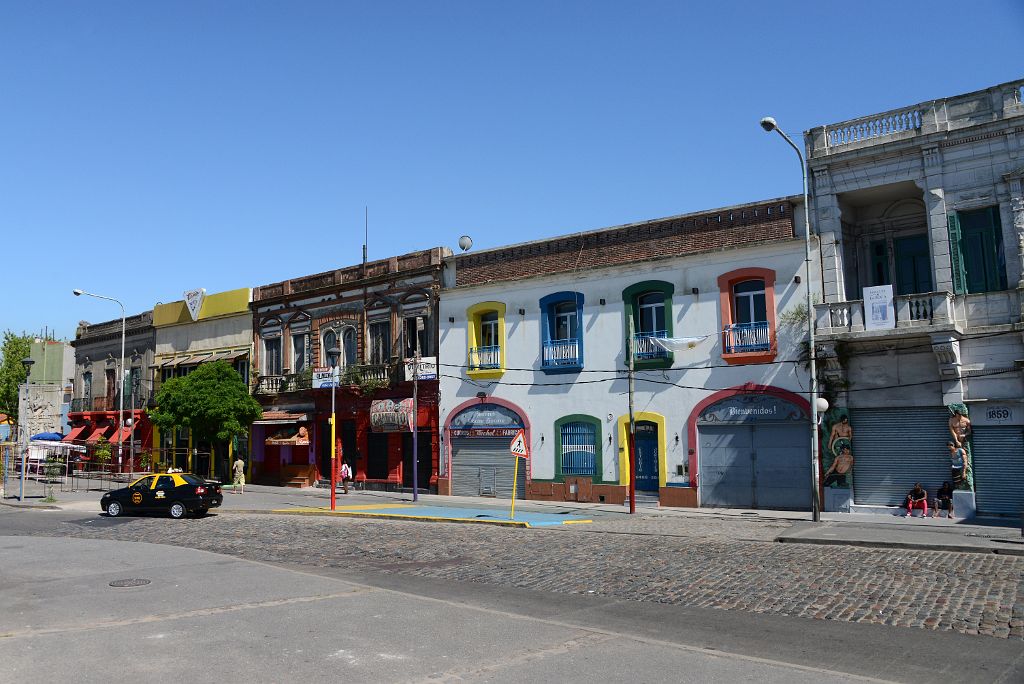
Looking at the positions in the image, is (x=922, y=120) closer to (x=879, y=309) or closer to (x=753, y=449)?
(x=879, y=309)

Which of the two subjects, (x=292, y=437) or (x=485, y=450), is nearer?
(x=485, y=450)

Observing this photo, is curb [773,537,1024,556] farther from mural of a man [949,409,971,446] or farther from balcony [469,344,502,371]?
balcony [469,344,502,371]

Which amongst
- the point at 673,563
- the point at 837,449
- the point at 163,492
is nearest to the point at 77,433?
the point at 163,492

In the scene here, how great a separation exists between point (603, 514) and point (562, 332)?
8.27 meters

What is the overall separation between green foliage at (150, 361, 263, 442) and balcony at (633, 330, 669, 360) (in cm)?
1905

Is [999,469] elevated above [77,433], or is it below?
below

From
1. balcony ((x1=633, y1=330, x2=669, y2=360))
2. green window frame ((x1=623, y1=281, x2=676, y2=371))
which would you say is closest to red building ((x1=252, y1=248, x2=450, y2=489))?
green window frame ((x1=623, y1=281, x2=676, y2=371))

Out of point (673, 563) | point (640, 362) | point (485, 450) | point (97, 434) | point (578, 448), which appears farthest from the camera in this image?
point (97, 434)

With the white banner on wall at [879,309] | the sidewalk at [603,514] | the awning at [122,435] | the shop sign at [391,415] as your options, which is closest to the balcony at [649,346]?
the sidewalk at [603,514]

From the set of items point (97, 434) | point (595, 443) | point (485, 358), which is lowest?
point (595, 443)

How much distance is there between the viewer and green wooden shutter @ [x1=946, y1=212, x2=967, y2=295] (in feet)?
79.7

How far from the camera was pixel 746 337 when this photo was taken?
27.8m

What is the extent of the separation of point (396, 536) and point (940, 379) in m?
15.8

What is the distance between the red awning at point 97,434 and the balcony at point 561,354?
32060 mm
